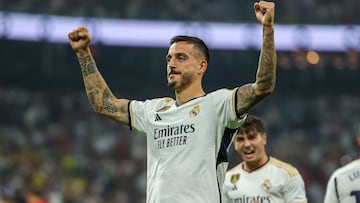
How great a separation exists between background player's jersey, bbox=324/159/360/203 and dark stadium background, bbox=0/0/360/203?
9.68 meters

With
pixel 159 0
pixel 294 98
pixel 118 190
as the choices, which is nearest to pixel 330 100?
pixel 294 98

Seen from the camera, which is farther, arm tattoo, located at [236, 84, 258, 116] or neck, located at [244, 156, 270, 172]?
neck, located at [244, 156, 270, 172]

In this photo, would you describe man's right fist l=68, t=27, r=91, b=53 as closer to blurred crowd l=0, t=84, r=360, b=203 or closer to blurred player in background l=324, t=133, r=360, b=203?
blurred player in background l=324, t=133, r=360, b=203

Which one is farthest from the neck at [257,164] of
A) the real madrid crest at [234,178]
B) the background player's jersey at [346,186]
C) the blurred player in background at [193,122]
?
the blurred player in background at [193,122]

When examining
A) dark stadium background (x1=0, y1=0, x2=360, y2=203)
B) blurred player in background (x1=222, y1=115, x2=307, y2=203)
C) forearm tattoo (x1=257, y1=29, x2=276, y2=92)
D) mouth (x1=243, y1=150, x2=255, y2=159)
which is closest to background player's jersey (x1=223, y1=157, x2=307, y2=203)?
blurred player in background (x1=222, y1=115, x2=307, y2=203)

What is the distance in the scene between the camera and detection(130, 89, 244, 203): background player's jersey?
14.9ft

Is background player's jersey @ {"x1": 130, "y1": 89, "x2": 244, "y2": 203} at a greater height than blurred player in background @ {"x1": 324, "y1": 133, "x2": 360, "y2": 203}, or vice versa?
background player's jersey @ {"x1": 130, "y1": 89, "x2": 244, "y2": 203}

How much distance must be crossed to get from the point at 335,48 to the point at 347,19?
69cm

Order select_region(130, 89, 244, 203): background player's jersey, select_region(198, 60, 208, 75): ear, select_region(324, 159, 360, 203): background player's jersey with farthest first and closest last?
select_region(324, 159, 360, 203): background player's jersey
select_region(198, 60, 208, 75): ear
select_region(130, 89, 244, 203): background player's jersey

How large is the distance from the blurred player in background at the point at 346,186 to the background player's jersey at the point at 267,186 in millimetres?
272

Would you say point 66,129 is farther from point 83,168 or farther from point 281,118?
point 281,118

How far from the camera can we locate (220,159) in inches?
184

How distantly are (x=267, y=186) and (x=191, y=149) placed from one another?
213cm

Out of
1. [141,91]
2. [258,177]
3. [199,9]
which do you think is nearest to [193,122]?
[258,177]
